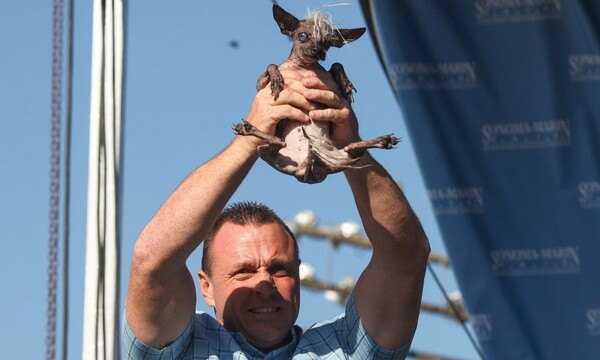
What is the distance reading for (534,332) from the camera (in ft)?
21.0

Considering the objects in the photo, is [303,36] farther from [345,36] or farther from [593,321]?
[593,321]

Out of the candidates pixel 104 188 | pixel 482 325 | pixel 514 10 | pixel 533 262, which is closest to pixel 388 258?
pixel 104 188

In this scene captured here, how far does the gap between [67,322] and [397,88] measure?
9.31 ft

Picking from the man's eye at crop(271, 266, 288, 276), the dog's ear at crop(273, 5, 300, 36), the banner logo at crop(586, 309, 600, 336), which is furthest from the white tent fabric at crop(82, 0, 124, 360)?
the banner logo at crop(586, 309, 600, 336)

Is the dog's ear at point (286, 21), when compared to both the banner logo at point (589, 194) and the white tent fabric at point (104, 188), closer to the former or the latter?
the white tent fabric at point (104, 188)

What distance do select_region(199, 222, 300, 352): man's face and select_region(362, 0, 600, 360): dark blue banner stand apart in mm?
2541

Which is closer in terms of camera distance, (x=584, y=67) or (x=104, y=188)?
(x=104, y=188)

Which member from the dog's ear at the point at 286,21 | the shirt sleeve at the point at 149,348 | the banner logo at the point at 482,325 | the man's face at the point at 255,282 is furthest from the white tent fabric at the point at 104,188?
the banner logo at the point at 482,325

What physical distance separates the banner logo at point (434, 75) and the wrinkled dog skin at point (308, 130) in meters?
3.20

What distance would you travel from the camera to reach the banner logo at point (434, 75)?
664cm

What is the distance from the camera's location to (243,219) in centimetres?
414

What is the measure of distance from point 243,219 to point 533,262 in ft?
8.98

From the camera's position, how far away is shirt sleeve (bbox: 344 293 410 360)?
12.7 feet

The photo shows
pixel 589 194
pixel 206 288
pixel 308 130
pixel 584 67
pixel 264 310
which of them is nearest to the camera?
pixel 308 130
